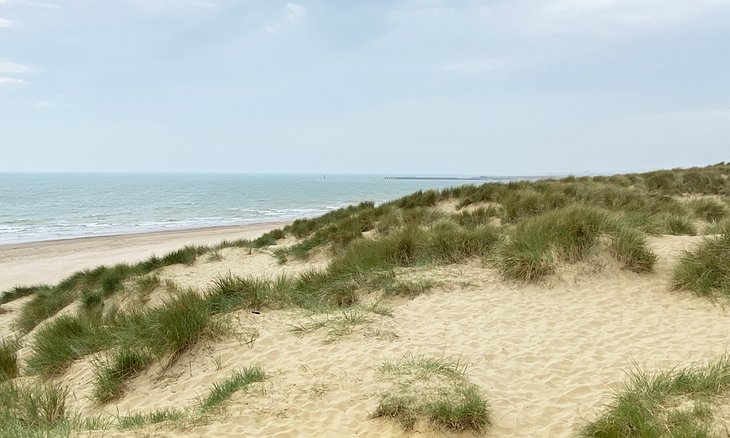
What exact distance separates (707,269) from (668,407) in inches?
191

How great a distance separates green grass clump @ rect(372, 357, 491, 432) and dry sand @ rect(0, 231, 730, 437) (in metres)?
0.13

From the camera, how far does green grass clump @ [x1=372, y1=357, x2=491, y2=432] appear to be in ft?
13.7

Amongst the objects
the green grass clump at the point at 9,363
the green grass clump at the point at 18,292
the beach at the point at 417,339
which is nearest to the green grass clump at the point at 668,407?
the beach at the point at 417,339

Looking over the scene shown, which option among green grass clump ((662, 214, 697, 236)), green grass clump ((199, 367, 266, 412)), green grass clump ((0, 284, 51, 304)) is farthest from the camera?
green grass clump ((0, 284, 51, 304))

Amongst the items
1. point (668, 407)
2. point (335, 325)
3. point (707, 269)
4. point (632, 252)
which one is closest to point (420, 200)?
point (632, 252)

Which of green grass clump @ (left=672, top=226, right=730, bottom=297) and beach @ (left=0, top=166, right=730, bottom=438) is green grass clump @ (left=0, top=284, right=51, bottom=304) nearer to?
beach @ (left=0, top=166, right=730, bottom=438)

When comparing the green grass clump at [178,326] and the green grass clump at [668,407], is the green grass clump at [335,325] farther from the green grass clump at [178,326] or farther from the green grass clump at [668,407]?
the green grass clump at [668,407]

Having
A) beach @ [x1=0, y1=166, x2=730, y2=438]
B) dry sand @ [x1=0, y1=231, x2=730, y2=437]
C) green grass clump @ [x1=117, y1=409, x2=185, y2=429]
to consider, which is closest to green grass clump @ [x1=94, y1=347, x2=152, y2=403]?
beach @ [x1=0, y1=166, x2=730, y2=438]

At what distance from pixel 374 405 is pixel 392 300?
12.1 feet

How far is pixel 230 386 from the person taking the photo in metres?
5.08

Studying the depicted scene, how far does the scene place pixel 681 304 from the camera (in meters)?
7.18

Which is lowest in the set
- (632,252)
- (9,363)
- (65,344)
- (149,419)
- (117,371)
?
(9,363)

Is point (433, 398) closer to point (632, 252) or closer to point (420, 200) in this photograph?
point (632, 252)

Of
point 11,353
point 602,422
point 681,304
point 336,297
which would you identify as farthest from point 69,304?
point 681,304
